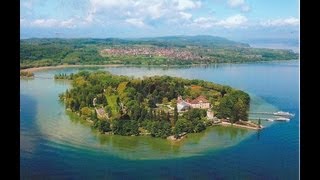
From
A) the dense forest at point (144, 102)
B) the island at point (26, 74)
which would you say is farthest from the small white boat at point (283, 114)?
the island at point (26, 74)

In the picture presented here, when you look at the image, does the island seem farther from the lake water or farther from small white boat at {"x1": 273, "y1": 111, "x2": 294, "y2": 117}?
small white boat at {"x1": 273, "y1": 111, "x2": 294, "y2": 117}

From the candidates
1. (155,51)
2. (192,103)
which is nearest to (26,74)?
(155,51)

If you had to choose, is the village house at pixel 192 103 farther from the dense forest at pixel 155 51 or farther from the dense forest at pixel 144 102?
the dense forest at pixel 155 51

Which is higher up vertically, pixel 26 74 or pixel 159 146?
pixel 26 74

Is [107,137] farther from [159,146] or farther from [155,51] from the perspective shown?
[155,51]

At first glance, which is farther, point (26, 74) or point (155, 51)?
point (155, 51)
